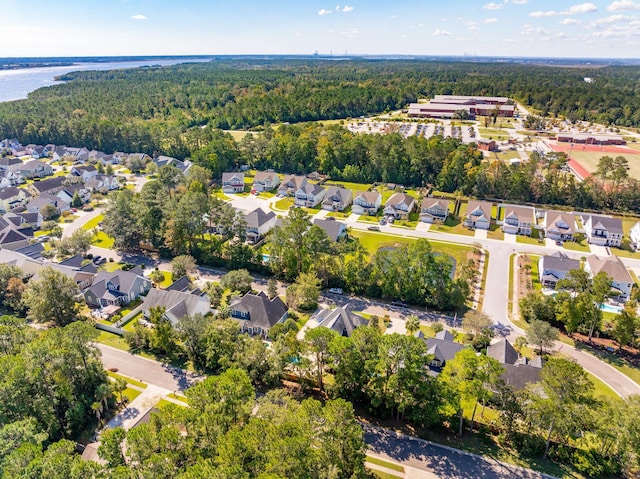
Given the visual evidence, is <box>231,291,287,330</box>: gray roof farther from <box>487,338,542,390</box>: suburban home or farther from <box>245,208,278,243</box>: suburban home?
<box>487,338,542,390</box>: suburban home

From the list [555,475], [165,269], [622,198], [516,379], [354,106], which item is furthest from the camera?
[354,106]

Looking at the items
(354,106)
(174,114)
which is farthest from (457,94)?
(174,114)

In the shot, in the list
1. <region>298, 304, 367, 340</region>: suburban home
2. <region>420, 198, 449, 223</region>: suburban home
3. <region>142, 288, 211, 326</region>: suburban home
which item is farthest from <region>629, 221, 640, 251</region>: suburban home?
<region>142, 288, 211, 326</region>: suburban home

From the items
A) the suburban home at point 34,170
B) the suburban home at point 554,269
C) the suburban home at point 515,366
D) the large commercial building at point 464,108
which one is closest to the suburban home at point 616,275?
the suburban home at point 554,269

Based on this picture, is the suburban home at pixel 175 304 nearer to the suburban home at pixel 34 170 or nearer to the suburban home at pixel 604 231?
the suburban home at pixel 604 231

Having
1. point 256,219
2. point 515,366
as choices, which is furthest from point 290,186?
point 515,366

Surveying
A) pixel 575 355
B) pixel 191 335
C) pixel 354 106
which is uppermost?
pixel 354 106

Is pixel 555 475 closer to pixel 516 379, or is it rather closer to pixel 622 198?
pixel 516 379
